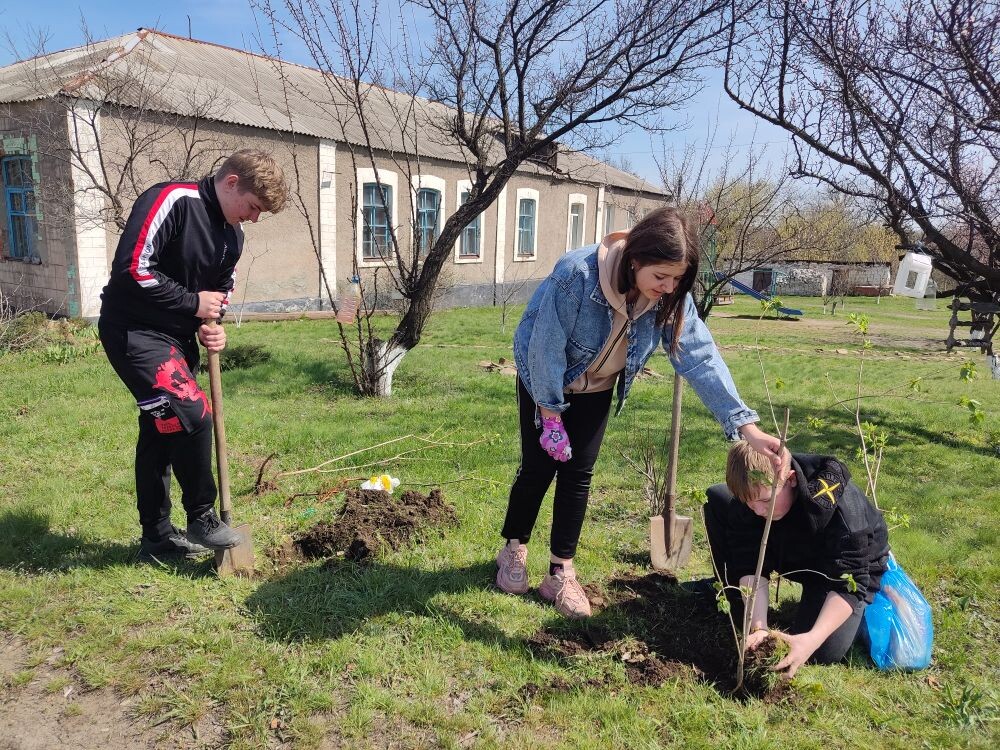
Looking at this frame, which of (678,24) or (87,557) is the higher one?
(678,24)

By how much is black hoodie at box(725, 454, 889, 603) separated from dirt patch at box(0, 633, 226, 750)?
80.7 inches

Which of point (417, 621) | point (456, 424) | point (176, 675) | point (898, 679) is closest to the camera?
point (176, 675)

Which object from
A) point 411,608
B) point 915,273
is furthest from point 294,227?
point 411,608

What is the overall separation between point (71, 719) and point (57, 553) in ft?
4.15

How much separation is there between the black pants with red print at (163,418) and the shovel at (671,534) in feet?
6.92

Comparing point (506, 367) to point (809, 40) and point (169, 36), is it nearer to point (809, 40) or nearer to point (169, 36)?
point (809, 40)

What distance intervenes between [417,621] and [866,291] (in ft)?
129

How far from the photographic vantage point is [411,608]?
2846 millimetres

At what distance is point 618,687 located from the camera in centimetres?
241

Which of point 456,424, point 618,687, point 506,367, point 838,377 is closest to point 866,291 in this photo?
point 838,377

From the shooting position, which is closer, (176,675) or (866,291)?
(176,675)

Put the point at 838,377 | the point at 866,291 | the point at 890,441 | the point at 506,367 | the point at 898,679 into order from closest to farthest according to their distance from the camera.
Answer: the point at 898,679, the point at 890,441, the point at 506,367, the point at 838,377, the point at 866,291

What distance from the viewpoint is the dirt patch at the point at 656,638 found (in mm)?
2486

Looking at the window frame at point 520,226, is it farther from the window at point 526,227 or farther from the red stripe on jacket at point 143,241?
the red stripe on jacket at point 143,241
